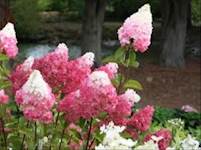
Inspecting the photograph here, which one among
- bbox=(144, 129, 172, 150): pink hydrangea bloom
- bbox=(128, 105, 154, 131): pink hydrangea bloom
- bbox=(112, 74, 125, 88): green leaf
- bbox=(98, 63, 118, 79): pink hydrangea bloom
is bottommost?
bbox=(144, 129, 172, 150): pink hydrangea bloom

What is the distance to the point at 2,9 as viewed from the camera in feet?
29.3

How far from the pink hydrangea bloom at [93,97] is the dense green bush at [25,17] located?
25.0 metres

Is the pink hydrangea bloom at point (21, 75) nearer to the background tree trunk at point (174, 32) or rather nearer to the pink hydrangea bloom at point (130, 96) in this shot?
the pink hydrangea bloom at point (130, 96)

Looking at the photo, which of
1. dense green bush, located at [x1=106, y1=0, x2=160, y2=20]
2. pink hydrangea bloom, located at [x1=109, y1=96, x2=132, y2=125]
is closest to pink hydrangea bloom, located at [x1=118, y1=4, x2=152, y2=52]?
pink hydrangea bloom, located at [x1=109, y1=96, x2=132, y2=125]

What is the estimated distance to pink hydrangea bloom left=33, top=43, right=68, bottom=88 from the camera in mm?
2988

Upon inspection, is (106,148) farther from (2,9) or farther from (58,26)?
→ (58,26)

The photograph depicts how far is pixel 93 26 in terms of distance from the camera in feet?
56.1

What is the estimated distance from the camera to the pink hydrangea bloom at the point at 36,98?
2627 millimetres

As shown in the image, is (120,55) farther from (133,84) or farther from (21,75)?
(21,75)

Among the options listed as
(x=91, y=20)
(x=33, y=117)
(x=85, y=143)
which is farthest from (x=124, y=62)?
(x=91, y=20)

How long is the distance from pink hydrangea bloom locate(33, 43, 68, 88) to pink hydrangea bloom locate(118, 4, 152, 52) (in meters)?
0.28

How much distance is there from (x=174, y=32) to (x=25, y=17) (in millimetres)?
10617

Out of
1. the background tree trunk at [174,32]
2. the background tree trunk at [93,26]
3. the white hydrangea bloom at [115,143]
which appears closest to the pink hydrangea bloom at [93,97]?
the white hydrangea bloom at [115,143]

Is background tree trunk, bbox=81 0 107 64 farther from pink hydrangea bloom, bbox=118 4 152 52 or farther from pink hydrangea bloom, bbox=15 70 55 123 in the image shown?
pink hydrangea bloom, bbox=15 70 55 123
